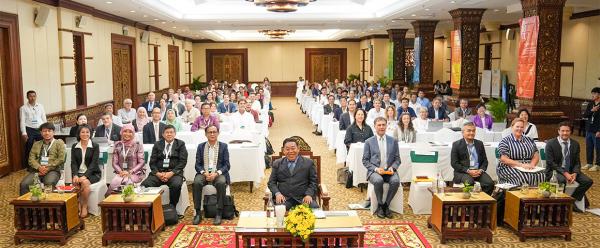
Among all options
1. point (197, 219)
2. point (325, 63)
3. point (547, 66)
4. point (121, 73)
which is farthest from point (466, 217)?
point (325, 63)

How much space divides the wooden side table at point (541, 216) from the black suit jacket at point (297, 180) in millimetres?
2297

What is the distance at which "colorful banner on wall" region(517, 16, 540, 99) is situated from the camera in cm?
981

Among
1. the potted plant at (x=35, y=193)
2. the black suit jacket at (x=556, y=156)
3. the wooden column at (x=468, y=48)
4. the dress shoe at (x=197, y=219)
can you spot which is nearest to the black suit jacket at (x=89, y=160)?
the potted plant at (x=35, y=193)

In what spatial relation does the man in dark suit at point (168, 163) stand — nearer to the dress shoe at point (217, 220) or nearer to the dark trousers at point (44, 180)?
the dress shoe at point (217, 220)

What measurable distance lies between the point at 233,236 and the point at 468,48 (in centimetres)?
943

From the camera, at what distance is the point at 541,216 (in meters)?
6.16

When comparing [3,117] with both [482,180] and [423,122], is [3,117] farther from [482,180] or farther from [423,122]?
[482,180]

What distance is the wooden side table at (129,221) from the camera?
5.92 meters

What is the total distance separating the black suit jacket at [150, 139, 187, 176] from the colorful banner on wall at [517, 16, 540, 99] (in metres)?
6.51

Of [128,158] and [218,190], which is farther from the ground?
[128,158]

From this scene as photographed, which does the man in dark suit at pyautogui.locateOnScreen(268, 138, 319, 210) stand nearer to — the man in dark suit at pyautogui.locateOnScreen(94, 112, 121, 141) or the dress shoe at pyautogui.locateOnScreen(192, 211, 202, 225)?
the dress shoe at pyautogui.locateOnScreen(192, 211, 202, 225)

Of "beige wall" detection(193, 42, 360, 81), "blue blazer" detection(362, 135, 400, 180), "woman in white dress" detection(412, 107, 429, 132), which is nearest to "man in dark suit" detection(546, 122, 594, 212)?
"blue blazer" detection(362, 135, 400, 180)

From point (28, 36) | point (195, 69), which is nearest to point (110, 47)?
point (28, 36)

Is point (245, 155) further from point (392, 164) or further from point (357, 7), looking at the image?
point (357, 7)
